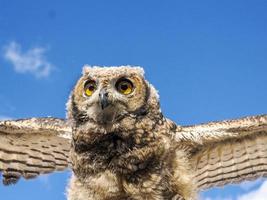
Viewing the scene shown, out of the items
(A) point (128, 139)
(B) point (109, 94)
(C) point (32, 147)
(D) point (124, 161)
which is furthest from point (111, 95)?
(C) point (32, 147)

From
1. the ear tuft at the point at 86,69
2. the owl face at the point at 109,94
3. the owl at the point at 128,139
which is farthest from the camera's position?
the ear tuft at the point at 86,69

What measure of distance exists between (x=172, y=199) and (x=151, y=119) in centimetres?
86

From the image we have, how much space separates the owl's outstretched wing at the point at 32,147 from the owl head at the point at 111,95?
1.08 m

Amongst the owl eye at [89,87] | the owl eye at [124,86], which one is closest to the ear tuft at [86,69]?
the owl eye at [89,87]

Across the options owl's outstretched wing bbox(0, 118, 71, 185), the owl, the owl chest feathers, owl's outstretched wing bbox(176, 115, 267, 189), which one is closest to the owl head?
Answer: the owl

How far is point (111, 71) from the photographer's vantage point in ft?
22.4

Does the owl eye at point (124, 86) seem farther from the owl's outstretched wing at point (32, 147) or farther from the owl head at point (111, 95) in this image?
the owl's outstretched wing at point (32, 147)

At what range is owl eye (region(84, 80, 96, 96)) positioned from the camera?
6.85 metres

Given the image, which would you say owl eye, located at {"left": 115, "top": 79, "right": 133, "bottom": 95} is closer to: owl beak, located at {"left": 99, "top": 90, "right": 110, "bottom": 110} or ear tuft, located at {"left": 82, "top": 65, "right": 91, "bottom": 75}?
owl beak, located at {"left": 99, "top": 90, "right": 110, "bottom": 110}

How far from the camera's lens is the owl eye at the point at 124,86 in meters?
6.80

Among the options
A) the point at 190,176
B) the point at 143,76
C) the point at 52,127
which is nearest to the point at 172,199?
the point at 190,176

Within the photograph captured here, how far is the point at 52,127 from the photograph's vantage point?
26.3ft

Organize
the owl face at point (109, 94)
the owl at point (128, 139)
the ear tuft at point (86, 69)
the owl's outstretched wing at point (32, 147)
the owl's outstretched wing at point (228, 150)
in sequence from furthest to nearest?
1. the owl's outstretched wing at point (32, 147)
2. the owl's outstretched wing at point (228, 150)
3. the ear tuft at point (86, 69)
4. the owl at point (128, 139)
5. the owl face at point (109, 94)

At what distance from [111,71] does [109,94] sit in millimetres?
323
